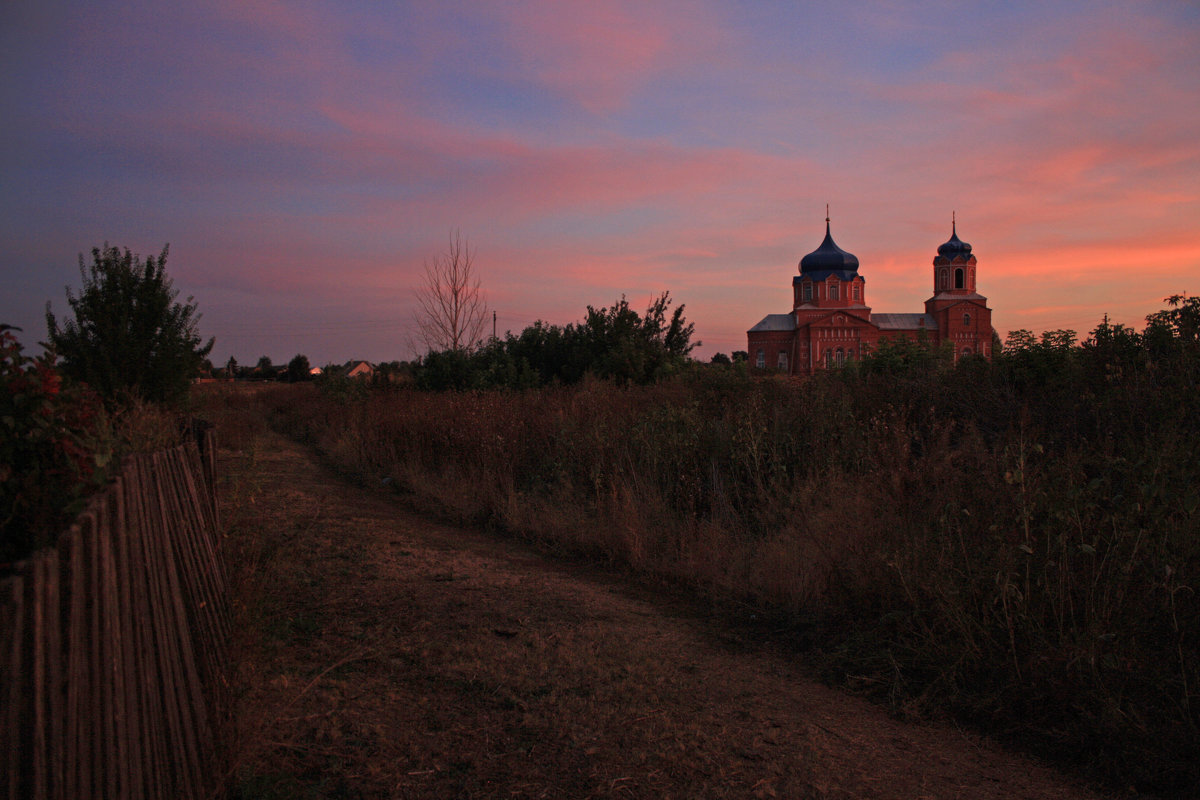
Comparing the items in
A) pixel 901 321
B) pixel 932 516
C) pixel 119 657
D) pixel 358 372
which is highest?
pixel 901 321

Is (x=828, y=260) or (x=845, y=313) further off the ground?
(x=828, y=260)

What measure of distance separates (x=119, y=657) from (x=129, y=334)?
49.5 ft

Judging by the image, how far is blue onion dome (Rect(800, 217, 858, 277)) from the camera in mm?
74938

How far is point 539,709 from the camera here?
11.4 ft

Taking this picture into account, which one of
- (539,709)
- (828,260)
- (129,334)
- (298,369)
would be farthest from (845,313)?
(539,709)

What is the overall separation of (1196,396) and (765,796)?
4.97m

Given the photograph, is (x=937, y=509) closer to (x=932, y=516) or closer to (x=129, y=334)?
(x=932, y=516)

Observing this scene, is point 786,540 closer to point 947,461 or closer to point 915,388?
point 947,461

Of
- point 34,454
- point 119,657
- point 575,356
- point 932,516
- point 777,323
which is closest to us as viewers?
point 119,657

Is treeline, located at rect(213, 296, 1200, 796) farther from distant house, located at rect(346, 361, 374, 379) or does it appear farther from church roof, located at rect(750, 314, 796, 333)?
church roof, located at rect(750, 314, 796, 333)

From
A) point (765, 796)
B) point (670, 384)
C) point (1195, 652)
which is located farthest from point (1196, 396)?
point (670, 384)

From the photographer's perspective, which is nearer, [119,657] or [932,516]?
[119,657]

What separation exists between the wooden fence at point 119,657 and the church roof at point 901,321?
7557 centimetres

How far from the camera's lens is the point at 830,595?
4.85 m
